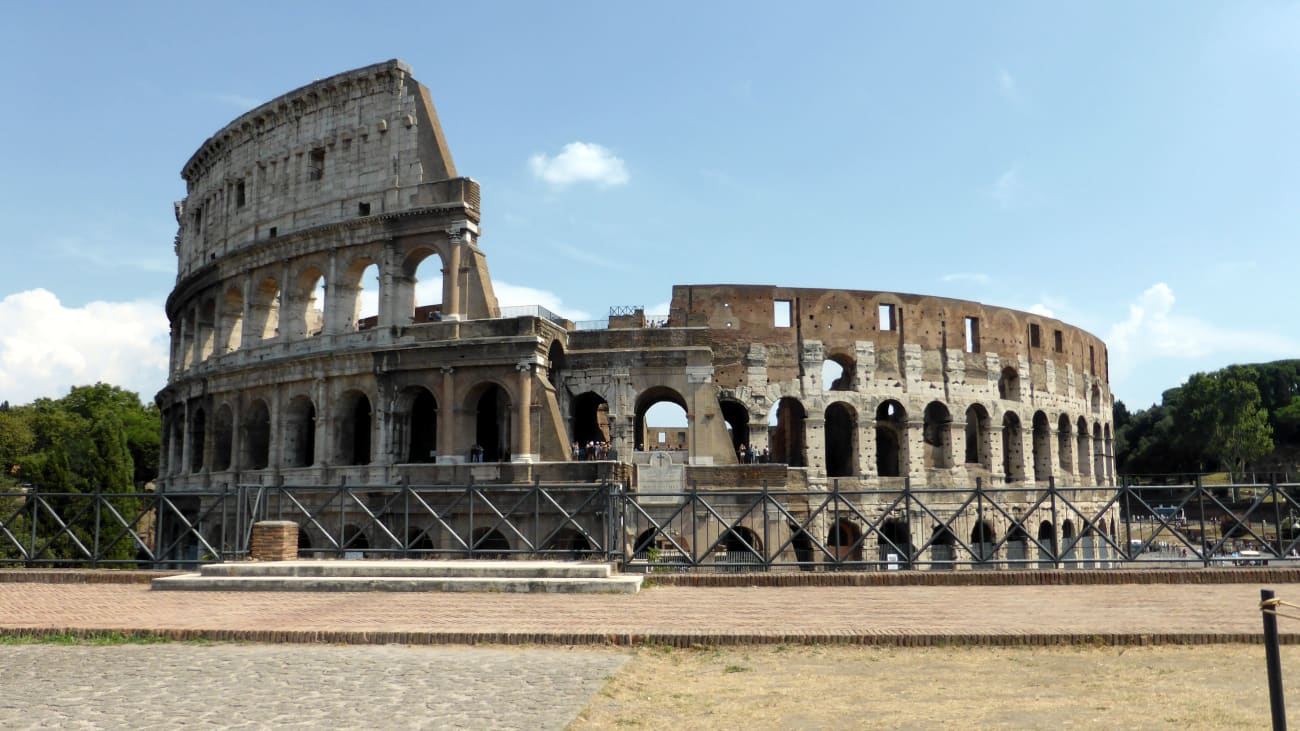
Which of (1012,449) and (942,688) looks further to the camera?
(1012,449)

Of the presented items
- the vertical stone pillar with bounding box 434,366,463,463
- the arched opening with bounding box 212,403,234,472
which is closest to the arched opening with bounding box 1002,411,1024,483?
the vertical stone pillar with bounding box 434,366,463,463

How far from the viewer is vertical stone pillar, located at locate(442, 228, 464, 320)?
86.5ft

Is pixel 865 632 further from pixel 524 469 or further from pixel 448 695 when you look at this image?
pixel 524 469

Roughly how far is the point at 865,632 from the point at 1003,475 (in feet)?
87.4

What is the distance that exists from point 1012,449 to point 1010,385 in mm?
2353

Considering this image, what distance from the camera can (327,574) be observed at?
13078mm

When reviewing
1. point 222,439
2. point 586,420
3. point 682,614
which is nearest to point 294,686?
point 682,614

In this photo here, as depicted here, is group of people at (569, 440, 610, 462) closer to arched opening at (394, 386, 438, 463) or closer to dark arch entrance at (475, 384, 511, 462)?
dark arch entrance at (475, 384, 511, 462)

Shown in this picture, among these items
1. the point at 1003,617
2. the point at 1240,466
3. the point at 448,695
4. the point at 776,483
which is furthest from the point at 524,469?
the point at 1240,466

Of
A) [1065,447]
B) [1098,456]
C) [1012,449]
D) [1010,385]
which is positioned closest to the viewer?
[1012,449]

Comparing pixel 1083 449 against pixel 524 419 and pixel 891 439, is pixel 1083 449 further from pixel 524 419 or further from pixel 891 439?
pixel 524 419

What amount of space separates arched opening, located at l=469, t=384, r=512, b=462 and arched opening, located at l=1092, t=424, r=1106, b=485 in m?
25.0

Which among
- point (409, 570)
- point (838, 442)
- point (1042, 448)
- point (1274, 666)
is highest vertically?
point (838, 442)

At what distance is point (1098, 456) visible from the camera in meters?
39.6
